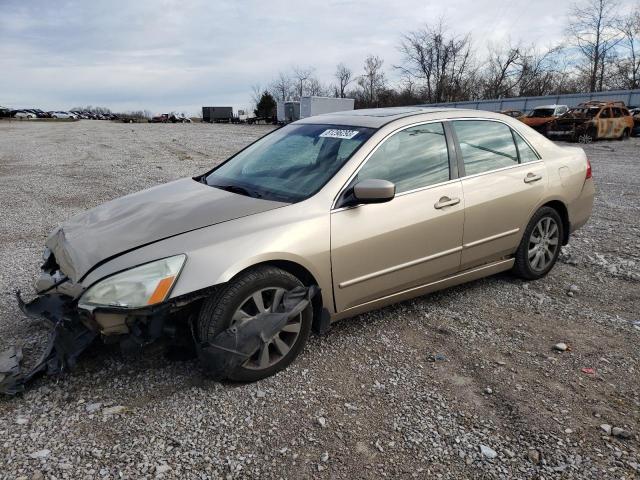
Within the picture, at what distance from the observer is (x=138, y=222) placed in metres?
3.07

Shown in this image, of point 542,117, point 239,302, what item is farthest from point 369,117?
point 542,117

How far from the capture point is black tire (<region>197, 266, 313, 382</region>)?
2695 millimetres

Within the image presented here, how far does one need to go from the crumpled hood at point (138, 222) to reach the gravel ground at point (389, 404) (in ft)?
2.35

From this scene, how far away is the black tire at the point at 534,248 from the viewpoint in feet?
14.0

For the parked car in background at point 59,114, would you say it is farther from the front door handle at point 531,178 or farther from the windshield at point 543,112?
the front door handle at point 531,178

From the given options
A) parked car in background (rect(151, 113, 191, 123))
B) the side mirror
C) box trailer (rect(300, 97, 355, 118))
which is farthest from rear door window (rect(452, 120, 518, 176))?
parked car in background (rect(151, 113, 191, 123))

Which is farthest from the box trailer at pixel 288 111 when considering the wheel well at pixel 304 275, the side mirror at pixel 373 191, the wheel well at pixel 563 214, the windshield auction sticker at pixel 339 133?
the wheel well at pixel 304 275

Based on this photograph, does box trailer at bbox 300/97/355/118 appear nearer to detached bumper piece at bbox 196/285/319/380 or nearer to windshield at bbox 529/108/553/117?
windshield at bbox 529/108/553/117

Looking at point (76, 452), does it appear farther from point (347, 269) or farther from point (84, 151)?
point (84, 151)

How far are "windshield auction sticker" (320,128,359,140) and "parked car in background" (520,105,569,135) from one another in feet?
71.3

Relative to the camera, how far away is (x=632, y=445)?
7.84 feet

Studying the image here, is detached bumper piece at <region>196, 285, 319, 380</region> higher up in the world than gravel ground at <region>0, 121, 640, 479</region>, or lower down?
higher up

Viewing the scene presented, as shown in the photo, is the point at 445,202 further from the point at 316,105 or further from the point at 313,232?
the point at 316,105

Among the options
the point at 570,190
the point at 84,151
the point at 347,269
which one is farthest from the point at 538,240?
the point at 84,151
